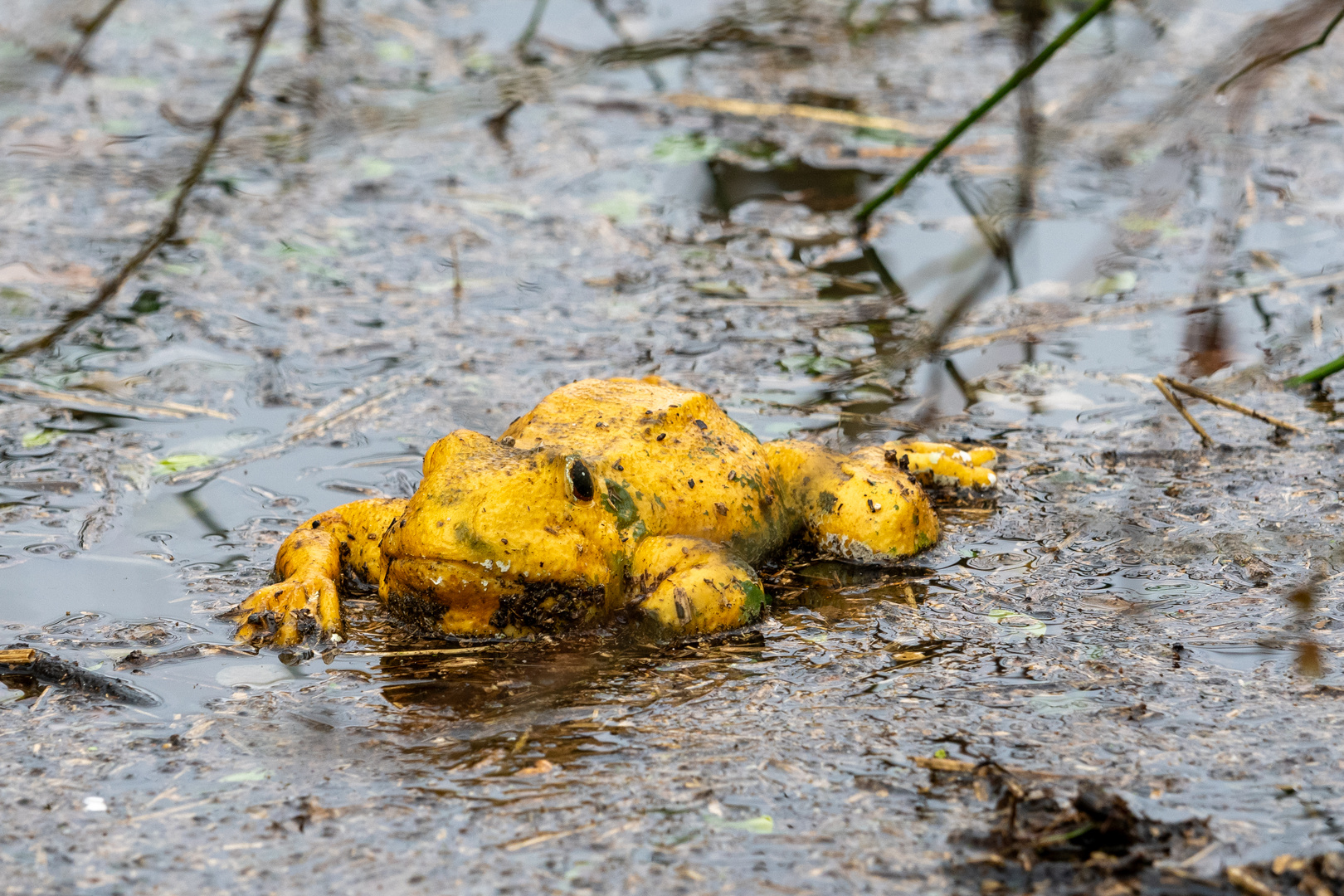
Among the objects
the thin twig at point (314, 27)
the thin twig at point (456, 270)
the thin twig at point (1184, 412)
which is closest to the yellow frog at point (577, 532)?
the thin twig at point (1184, 412)

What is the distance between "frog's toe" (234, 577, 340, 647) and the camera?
3.54m

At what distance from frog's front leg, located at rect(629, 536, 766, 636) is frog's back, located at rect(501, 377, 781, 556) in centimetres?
8

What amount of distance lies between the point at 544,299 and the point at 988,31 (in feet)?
18.1

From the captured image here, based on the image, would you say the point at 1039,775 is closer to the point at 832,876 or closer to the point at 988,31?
the point at 832,876

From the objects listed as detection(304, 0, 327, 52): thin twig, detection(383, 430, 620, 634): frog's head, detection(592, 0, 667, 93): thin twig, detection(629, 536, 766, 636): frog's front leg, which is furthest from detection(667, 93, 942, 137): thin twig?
detection(383, 430, 620, 634): frog's head

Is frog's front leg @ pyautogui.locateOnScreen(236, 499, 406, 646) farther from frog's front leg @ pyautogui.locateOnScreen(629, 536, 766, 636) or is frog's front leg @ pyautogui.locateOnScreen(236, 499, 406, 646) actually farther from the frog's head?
frog's front leg @ pyautogui.locateOnScreen(629, 536, 766, 636)

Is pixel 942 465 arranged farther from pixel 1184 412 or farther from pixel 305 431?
pixel 305 431

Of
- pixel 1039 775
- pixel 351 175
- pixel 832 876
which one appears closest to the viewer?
pixel 832 876

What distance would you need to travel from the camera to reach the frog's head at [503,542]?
336cm

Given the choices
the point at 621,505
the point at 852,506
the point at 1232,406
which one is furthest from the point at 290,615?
the point at 1232,406

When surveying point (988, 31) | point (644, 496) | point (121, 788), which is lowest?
point (121, 788)

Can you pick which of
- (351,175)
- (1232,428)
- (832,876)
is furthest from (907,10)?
(832,876)

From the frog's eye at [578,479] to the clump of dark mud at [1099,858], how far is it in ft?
4.42

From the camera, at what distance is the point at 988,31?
9.85 m
